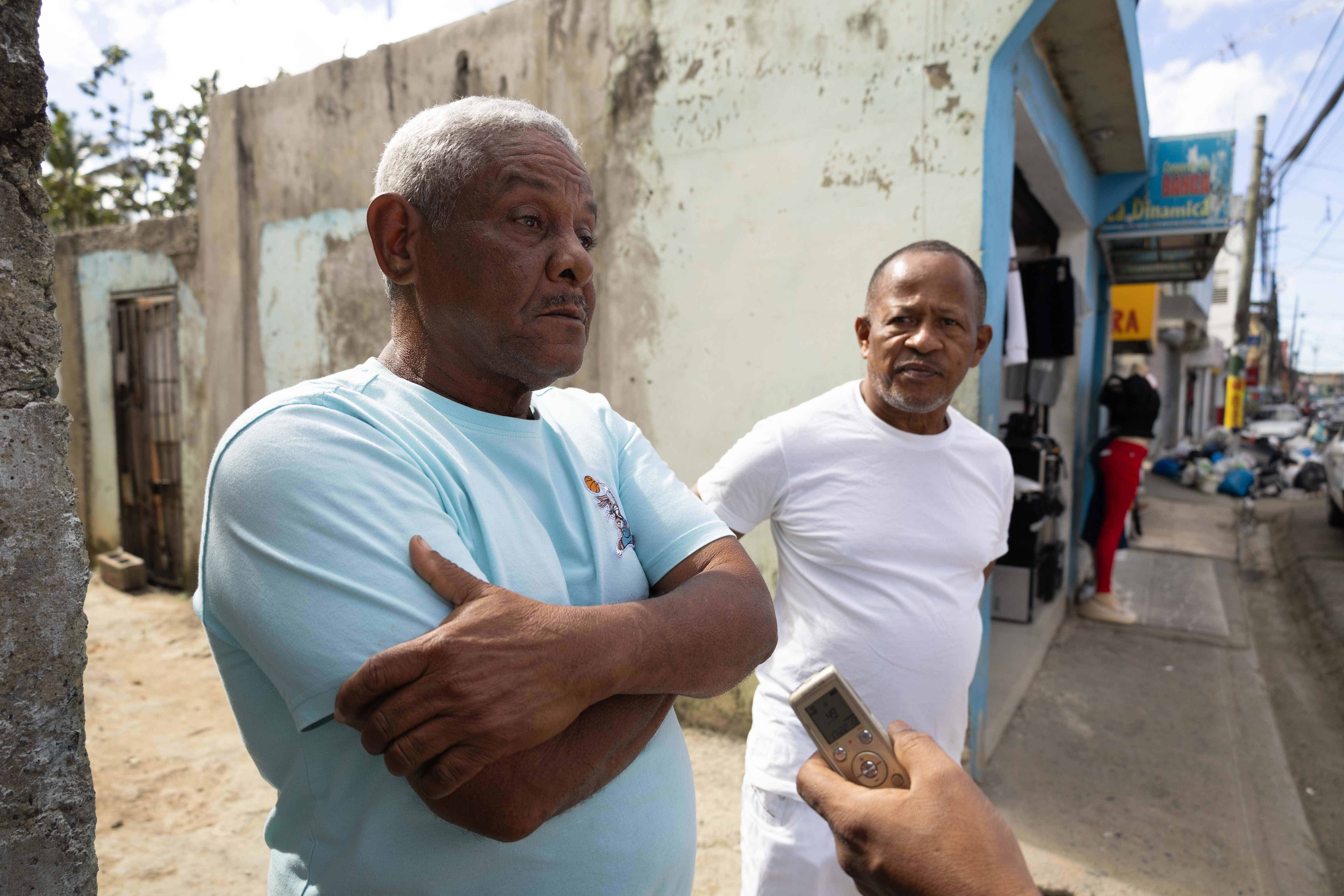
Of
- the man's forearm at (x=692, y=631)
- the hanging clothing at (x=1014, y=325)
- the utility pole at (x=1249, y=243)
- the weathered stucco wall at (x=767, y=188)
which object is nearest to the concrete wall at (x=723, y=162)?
the weathered stucco wall at (x=767, y=188)

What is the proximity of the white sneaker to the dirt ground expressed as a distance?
355 cm

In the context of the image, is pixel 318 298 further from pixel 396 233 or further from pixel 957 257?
pixel 396 233

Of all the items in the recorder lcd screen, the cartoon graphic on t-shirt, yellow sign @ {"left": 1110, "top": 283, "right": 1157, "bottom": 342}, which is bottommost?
the recorder lcd screen

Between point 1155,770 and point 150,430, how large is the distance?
7518 millimetres

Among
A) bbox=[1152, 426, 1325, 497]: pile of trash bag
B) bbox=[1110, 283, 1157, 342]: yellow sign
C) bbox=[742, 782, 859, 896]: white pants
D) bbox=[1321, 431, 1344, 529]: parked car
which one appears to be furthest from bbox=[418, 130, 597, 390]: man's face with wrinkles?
bbox=[1152, 426, 1325, 497]: pile of trash bag

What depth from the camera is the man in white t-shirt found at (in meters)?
1.94

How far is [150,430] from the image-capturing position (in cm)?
666

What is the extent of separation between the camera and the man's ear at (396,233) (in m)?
1.22

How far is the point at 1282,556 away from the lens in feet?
27.5

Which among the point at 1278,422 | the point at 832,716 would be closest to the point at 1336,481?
the point at 832,716

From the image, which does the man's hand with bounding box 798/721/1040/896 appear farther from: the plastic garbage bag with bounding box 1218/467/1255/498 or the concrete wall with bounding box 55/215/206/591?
the plastic garbage bag with bounding box 1218/467/1255/498

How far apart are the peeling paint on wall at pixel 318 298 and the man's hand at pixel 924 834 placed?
448cm

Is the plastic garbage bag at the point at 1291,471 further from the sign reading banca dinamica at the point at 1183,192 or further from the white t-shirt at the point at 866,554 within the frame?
the white t-shirt at the point at 866,554

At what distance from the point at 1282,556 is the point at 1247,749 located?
5727 mm
